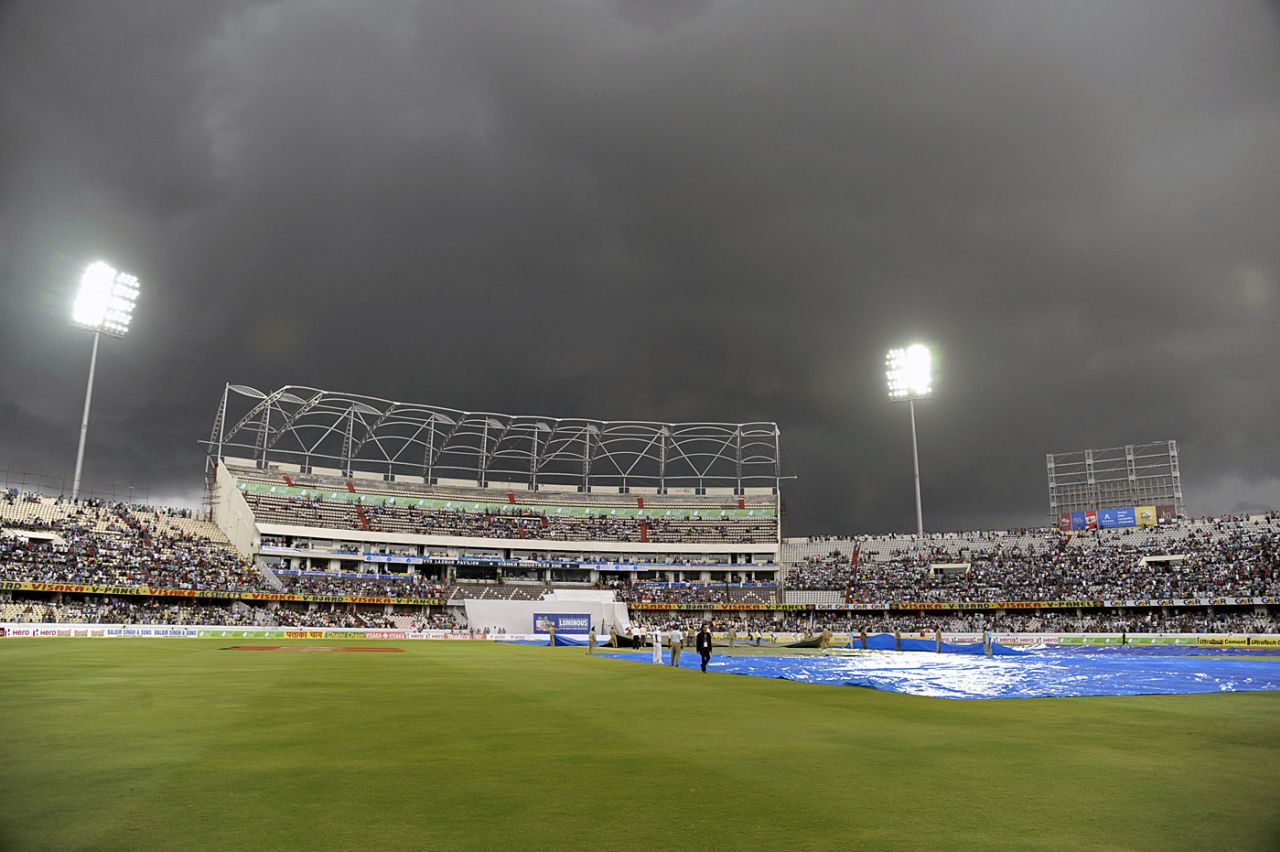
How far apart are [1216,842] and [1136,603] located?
245 ft

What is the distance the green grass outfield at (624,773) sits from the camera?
6.30 meters

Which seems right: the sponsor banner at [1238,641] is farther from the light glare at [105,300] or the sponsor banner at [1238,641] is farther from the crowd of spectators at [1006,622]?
the light glare at [105,300]

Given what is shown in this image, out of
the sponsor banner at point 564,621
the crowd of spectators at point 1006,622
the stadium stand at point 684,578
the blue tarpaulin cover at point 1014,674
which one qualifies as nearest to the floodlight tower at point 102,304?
the stadium stand at point 684,578

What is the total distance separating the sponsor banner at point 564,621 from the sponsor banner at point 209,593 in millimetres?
13518

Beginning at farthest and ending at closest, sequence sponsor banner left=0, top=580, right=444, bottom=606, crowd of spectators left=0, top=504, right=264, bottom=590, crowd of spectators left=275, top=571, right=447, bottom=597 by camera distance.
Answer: crowd of spectators left=275, top=571, right=447, bottom=597 → crowd of spectators left=0, top=504, right=264, bottom=590 → sponsor banner left=0, top=580, right=444, bottom=606

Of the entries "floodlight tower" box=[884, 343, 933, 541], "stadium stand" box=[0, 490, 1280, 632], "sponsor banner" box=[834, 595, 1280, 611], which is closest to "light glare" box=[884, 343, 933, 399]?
"floodlight tower" box=[884, 343, 933, 541]

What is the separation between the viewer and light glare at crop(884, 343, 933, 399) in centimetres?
8800

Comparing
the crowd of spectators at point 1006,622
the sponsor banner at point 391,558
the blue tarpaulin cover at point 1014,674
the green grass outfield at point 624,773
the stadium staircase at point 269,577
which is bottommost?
the crowd of spectators at point 1006,622

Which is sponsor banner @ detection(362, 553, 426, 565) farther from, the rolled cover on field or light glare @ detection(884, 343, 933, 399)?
light glare @ detection(884, 343, 933, 399)

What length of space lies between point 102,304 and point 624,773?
3228 inches

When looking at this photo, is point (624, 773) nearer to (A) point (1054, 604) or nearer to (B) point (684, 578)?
(A) point (1054, 604)

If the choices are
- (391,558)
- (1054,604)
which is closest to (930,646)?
(1054,604)

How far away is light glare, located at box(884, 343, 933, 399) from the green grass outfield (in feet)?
242

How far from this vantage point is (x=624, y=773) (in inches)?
351
